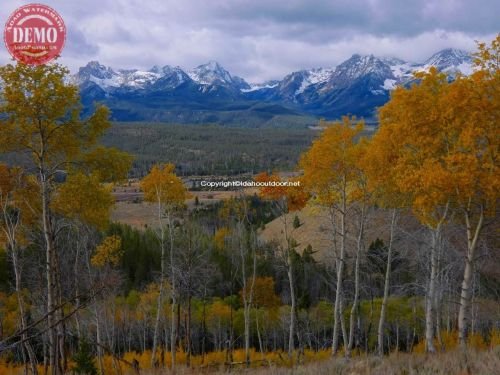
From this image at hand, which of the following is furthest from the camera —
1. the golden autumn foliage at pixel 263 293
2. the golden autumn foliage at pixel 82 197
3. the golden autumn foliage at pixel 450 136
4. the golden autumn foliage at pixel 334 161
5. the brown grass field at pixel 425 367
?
A: the golden autumn foliage at pixel 263 293

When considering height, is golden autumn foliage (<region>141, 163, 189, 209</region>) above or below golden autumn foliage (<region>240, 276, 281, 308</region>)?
above

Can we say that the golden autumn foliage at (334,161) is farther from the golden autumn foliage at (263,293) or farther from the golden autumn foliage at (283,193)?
the golden autumn foliage at (263,293)

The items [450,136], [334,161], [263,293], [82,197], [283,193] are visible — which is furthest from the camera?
[263,293]

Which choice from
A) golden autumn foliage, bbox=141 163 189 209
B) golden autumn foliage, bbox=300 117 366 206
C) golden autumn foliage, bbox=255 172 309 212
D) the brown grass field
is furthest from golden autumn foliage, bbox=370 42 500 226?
golden autumn foliage, bbox=141 163 189 209

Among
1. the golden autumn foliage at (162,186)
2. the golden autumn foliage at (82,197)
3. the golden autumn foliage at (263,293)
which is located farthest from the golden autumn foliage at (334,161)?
the golden autumn foliage at (263,293)

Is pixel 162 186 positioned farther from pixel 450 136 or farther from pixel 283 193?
pixel 450 136

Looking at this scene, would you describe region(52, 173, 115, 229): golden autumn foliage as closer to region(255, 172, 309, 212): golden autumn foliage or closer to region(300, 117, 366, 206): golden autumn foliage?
region(300, 117, 366, 206): golden autumn foliage

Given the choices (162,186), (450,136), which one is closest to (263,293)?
(162,186)

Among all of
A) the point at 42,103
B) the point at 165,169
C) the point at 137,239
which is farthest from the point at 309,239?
the point at 42,103

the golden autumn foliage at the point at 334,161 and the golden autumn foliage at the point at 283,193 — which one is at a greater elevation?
the golden autumn foliage at the point at 334,161

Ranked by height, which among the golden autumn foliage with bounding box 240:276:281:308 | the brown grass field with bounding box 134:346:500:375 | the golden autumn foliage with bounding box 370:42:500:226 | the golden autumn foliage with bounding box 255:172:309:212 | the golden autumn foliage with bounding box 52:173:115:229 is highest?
the golden autumn foliage with bounding box 370:42:500:226

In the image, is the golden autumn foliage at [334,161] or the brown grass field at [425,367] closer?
the brown grass field at [425,367]

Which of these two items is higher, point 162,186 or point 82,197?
point 82,197

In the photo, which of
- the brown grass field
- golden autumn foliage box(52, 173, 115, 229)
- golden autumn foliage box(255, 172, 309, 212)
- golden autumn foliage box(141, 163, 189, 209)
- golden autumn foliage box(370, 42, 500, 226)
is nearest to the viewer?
the brown grass field
